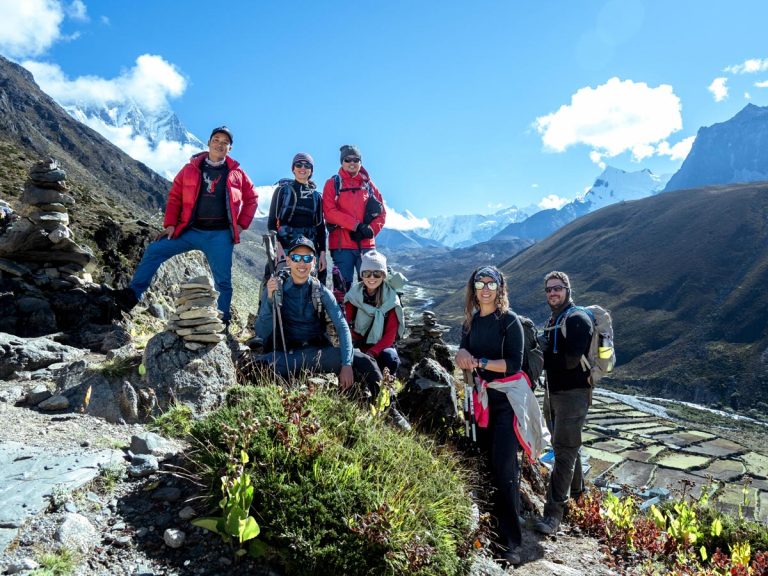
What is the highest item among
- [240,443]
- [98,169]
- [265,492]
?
[98,169]

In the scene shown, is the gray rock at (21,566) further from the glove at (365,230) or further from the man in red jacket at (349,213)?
the glove at (365,230)

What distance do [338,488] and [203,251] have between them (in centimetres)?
557

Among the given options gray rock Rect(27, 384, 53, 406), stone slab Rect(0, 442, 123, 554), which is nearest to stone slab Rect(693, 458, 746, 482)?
gray rock Rect(27, 384, 53, 406)

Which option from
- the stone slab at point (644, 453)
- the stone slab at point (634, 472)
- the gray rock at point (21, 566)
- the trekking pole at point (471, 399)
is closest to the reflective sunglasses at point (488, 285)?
the trekking pole at point (471, 399)

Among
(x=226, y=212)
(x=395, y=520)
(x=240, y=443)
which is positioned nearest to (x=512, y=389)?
(x=395, y=520)

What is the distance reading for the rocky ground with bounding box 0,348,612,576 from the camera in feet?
12.9

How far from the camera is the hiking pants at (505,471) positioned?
580cm

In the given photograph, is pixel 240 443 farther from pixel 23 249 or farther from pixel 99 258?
pixel 99 258

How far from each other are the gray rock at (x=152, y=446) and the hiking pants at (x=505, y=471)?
3.81 meters

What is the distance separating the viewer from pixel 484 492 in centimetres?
652

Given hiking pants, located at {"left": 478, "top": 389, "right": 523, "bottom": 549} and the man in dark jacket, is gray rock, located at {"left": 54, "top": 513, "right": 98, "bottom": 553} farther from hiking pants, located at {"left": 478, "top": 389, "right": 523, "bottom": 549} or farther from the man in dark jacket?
the man in dark jacket

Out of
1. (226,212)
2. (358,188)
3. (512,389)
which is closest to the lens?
(512,389)

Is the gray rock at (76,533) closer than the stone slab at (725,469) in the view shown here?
Yes

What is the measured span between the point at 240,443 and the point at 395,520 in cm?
167
